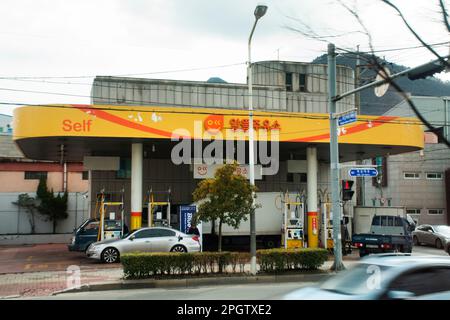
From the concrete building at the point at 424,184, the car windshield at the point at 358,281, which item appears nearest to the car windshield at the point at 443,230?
the concrete building at the point at 424,184

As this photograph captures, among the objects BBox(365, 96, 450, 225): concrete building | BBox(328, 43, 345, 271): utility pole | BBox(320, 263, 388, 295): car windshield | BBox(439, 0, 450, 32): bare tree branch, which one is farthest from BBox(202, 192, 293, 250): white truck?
BBox(365, 96, 450, 225): concrete building

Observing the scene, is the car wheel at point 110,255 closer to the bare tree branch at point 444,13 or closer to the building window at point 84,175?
the bare tree branch at point 444,13

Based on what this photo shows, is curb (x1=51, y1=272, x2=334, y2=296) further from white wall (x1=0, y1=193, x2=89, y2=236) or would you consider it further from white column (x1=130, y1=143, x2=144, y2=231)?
white wall (x1=0, y1=193, x2=89, y2=236)

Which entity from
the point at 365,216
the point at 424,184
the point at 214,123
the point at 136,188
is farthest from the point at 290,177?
the point at 424,184

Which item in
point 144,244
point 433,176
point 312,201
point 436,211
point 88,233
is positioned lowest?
point 144,244

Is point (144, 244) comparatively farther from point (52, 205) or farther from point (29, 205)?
point (29, 205)

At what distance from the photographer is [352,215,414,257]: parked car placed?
22.0 m

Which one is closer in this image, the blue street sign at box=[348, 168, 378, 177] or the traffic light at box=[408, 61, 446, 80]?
the traffic light at box=[408, 61, 446, 80]

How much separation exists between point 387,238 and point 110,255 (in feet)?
38.3

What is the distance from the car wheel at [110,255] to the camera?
794 inches

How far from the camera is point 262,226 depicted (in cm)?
2573
